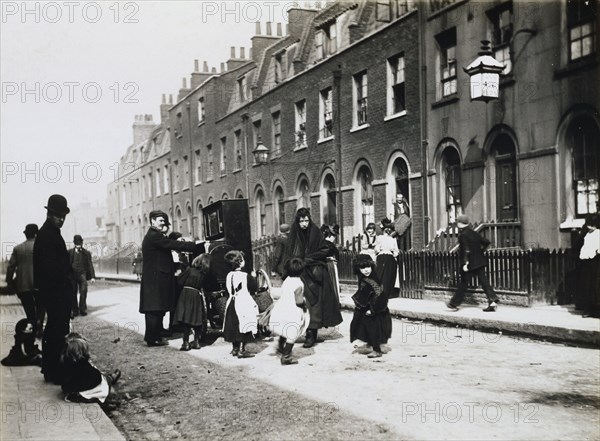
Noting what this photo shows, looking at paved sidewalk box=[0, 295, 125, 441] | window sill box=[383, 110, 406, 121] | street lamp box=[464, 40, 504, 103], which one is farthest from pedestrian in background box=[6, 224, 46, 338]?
window sill box=[383, 110, 406, 121]

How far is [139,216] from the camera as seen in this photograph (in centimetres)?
5244

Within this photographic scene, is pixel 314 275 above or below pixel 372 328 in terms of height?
above

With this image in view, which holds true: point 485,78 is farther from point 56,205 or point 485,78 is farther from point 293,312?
point 56,205

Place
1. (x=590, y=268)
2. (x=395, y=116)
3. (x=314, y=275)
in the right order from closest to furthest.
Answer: (x=314, y=275) < (x=590, y=268) < (x=395, y=116)

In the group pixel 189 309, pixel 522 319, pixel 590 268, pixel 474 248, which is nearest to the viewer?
pixel 189 309

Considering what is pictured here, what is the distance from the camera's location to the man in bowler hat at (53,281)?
6.29 metres

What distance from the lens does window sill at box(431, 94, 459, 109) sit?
16.2 m

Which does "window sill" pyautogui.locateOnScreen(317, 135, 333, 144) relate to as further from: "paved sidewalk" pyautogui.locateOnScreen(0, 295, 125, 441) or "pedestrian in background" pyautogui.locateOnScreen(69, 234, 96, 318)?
"paved sidewalk" pyautogui.locateOnScreen(0, 295, 125, 441)

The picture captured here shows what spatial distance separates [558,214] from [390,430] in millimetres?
9667

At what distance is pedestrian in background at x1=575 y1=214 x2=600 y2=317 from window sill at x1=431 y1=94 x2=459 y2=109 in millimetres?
6726

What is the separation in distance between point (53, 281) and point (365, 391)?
11.0 ft

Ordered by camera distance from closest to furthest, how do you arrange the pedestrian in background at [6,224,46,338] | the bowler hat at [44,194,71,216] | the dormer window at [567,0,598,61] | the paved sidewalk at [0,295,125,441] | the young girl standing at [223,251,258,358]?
the paved sidewalk at [0,295,125,441], the bowler hat at [44,194,71,216], the young girl standing at [223,251,258,358], the pedestrian in background at [6,224,46,338], the dormer window at [567,0,598,61]

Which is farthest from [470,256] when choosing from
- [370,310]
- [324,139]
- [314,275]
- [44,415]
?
[324,139]

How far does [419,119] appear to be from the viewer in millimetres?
17688
